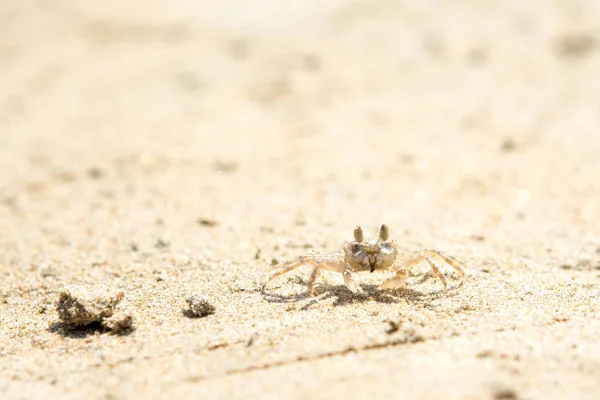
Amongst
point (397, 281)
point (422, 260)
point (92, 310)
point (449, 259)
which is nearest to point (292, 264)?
point (397, 281)

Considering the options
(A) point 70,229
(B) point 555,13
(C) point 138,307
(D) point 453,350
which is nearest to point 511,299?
(D) point 453,350

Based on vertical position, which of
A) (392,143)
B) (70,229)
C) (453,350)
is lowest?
(453,350)

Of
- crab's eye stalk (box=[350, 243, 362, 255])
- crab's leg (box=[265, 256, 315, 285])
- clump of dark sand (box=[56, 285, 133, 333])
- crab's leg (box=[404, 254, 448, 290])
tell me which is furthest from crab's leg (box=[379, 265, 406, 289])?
clump of dark sand (box=[56, 285, 133, 333])

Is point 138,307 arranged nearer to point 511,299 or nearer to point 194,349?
point 194,349

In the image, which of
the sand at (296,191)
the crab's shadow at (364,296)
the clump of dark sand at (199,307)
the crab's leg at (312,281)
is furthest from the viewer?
the crab's leg at (312,281)

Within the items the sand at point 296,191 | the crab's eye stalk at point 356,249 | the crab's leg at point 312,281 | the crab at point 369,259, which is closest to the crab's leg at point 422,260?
the crab at point 369,259

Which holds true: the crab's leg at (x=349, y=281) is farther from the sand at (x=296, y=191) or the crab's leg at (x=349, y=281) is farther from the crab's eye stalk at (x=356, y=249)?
the crab's eye stalk at (x=356, y=249)
